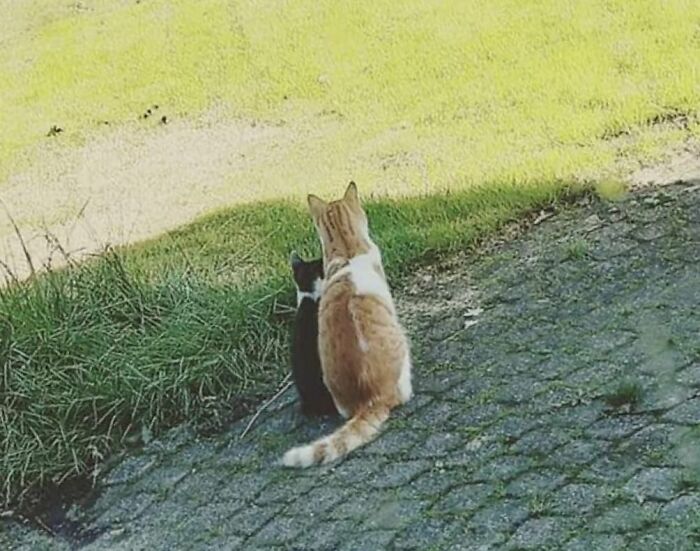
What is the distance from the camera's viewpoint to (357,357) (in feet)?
13.7

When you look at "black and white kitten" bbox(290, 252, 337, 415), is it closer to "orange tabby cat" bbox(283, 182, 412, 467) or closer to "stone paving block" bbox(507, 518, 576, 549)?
"orange tabby cat" bbox(283, 182, 412, 467)

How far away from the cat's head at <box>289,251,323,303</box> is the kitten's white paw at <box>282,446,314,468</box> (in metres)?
0.64

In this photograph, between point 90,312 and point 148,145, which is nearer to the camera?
point 90,312

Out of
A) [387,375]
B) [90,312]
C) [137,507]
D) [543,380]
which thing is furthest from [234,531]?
[90,312]

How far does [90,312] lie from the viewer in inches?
210

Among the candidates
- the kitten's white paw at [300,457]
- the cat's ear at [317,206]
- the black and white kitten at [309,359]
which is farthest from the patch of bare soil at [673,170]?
the kitten's white paw at [300,457]

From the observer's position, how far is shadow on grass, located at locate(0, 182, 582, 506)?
4.73 m

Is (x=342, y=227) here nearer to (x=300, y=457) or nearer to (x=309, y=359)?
(x=309, y=359)

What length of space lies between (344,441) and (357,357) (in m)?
0.29

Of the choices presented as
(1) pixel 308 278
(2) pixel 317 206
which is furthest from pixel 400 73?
(1) pixel 308 278

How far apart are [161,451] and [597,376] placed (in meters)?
1.65

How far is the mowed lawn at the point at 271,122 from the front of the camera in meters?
4.91

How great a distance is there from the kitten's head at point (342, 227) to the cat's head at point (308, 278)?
70 millimetres

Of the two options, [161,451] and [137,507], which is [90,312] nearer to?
[161,451]
